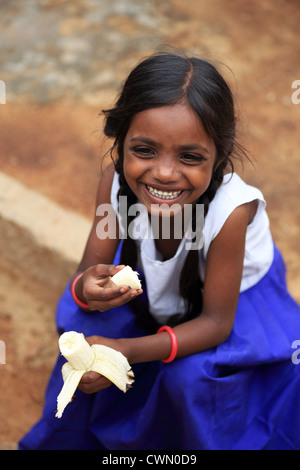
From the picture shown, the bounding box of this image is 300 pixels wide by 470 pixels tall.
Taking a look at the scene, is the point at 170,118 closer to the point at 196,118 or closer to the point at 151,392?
the point at 196,118

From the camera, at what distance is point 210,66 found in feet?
5.34

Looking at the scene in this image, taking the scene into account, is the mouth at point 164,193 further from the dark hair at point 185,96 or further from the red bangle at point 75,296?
the red bangle at point 75,296

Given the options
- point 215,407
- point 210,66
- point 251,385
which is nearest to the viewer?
point 210,66

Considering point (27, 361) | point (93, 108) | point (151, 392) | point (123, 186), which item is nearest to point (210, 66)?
point (123, 186)

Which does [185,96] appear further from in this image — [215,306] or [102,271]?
[215,306]

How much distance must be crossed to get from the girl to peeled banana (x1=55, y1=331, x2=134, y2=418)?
0.04 meters

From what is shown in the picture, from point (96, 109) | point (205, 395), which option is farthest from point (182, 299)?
point (96, 109)

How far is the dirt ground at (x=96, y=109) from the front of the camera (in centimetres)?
271

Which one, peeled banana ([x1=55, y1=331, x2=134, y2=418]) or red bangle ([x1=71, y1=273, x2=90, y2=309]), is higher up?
red bangle ([x1=71, y1=273, x2=90, y2=309])

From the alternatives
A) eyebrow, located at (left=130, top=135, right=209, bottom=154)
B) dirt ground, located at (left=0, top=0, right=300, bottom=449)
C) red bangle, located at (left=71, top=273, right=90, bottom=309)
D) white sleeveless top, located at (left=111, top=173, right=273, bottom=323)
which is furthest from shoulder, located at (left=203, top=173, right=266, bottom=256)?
dirt ground, located at (left=0, top=0, right=300, bottom=449)

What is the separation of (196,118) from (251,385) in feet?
3.15

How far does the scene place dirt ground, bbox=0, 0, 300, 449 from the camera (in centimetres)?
271

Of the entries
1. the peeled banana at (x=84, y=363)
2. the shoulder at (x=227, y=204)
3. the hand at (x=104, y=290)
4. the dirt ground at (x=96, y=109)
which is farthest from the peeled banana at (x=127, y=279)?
the dirt ground at (x=96, y=109)

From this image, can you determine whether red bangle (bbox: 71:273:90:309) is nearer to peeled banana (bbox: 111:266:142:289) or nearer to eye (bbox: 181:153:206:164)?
peeled banana (bbox: 111:266:142:289)
